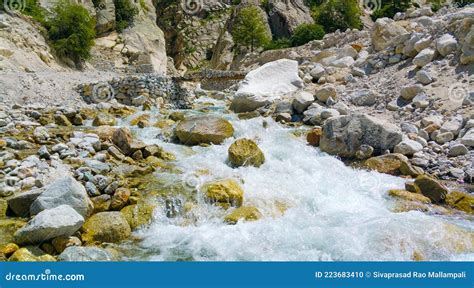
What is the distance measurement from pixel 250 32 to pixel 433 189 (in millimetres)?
33471

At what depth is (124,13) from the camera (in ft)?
120

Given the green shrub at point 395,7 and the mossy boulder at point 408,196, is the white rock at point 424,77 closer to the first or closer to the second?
the mossy boulder at point 408,196

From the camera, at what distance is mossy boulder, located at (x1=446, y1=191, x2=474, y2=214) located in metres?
7.67

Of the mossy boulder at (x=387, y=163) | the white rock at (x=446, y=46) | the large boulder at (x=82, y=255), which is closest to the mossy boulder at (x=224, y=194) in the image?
the large boulder at (x=82, y=255)

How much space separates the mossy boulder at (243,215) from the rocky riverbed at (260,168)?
1.1 inches

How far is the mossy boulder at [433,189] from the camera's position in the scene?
8.07 meters

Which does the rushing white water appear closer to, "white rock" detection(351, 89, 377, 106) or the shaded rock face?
"white rock" detection(351, 89, 377, 106)

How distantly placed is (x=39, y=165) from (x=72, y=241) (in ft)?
9.72

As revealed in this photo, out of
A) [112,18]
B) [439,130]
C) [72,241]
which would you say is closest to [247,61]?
[112,18]

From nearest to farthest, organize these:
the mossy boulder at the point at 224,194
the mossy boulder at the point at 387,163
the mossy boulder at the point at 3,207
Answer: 1. the mossy boulder at the point at 3,207
2. the mossy boulder at the point at 224,194
3. the mossy boulder at the point at 387,163

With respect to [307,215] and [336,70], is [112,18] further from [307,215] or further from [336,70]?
[307,215]

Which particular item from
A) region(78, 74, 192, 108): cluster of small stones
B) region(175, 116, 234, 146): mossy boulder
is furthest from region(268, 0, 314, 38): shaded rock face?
region(175, 116, 234, 146): mossy boulder

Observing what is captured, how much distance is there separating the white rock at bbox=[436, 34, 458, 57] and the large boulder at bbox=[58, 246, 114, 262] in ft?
46.1

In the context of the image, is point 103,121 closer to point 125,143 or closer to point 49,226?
point 125,143
